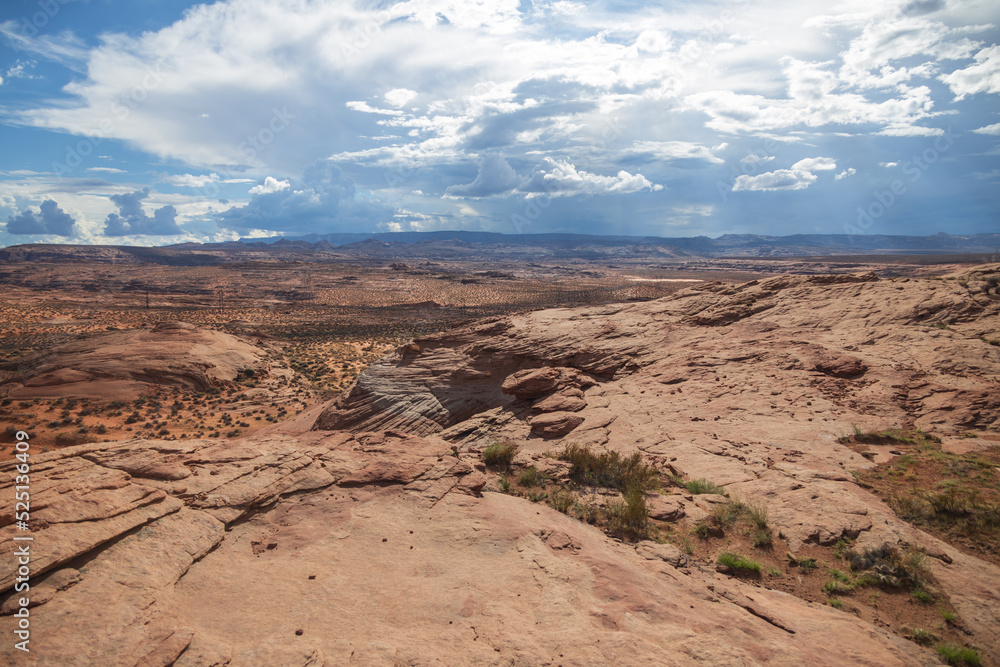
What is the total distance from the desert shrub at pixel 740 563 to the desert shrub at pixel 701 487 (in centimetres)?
192

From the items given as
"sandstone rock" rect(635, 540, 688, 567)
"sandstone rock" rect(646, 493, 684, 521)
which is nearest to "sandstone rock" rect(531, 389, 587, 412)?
"sandstone rock" rect(646, 493, 684, 521)

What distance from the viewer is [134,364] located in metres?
24.2

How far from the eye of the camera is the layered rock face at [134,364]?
22297 millimetres

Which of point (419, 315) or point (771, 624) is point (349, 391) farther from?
point (419, 315)

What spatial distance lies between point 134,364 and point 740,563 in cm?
2911

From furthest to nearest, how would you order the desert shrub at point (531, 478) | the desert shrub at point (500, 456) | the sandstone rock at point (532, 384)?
1. the sandstone rock at point (532, 384)
2. the desert shrub at point (500, 456)
3. the desert shrub at point (531, 478)

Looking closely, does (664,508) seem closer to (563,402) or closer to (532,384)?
(563,402)

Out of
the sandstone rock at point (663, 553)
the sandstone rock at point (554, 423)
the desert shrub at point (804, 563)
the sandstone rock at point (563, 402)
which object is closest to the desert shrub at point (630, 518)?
the sandstone rock at point (663, 553)

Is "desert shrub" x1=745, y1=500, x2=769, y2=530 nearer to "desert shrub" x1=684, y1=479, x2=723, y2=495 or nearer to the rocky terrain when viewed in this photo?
the rocky terrain

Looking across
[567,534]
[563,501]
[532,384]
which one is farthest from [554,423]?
[567,534]

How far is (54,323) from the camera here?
150 ft

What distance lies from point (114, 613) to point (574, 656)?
4.85 m

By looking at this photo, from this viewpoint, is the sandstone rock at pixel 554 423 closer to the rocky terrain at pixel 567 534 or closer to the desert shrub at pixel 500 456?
the rocky terrain at pixel 567 534

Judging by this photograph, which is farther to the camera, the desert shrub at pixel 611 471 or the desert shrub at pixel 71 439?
the desert shrub at pixel 71 439
